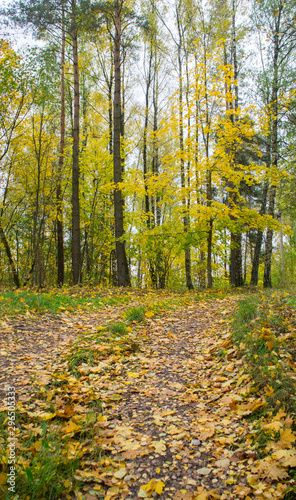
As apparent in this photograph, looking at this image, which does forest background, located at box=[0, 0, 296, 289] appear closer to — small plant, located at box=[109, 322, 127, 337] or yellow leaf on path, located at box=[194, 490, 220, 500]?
small plant, located at box=[109, 322, 127, 337]

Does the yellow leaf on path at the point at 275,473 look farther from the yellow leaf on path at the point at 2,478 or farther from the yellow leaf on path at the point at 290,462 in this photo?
the yellow leaf on path at the point at 2,478

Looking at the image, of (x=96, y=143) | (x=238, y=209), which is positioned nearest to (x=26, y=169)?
(x=96, y=143)

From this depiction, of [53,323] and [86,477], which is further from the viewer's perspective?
[53,323]

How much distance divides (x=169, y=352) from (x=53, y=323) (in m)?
2.24

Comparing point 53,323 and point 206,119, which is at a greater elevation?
point 206,119

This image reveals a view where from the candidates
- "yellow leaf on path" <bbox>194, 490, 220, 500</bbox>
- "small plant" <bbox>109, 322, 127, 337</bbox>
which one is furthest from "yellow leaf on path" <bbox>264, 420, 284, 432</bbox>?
"small plant" <bbox>109, 322, 127, 337</bbox>

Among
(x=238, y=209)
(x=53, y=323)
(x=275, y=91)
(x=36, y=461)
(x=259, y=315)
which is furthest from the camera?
(x=275, y=91)

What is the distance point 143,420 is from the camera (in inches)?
110

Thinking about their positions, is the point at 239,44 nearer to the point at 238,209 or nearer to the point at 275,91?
the point at 275,91

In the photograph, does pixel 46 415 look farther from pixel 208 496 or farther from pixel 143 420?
pixel 208 496

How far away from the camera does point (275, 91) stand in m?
11.0

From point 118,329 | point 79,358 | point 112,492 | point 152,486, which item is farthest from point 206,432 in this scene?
point 118,329

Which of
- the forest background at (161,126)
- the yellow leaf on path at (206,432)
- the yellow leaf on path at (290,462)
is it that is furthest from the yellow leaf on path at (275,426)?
the forest background at (161,126)

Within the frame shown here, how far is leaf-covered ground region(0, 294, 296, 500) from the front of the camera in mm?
1983
